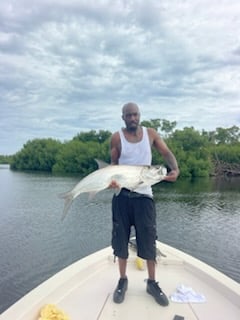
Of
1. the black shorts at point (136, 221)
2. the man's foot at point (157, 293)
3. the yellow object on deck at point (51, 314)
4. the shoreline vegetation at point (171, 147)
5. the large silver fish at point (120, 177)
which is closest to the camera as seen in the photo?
the yellow object on deck at point (51, 314)

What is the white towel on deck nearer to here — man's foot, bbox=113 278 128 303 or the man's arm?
man's foot, bbox=113 278 128 303

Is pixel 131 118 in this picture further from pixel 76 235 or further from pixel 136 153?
pixel 76 235

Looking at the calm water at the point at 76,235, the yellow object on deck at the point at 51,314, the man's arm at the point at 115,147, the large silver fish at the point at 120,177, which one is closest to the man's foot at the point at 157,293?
the yellow object on deck at the point at 51,314

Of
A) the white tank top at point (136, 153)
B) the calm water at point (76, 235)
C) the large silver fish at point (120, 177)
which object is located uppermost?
the white tank top at point (136, 153)

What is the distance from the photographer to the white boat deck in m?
2.91

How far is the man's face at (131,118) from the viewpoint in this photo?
3240 mm

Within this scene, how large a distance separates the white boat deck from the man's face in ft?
6.01

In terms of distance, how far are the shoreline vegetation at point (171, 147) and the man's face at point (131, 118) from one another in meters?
45.0

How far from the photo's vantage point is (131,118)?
324 centimetres

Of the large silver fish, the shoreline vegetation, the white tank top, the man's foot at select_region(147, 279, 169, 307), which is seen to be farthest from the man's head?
the shoreline vegetation

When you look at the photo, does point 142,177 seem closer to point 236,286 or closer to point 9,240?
point 236,286

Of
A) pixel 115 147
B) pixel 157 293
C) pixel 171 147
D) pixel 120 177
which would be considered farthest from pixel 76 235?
pixel 171 147

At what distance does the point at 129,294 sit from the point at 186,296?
0.61 metres

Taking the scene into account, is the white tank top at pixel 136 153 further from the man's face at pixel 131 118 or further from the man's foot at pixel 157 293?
the man's foot at pixel 157 293
